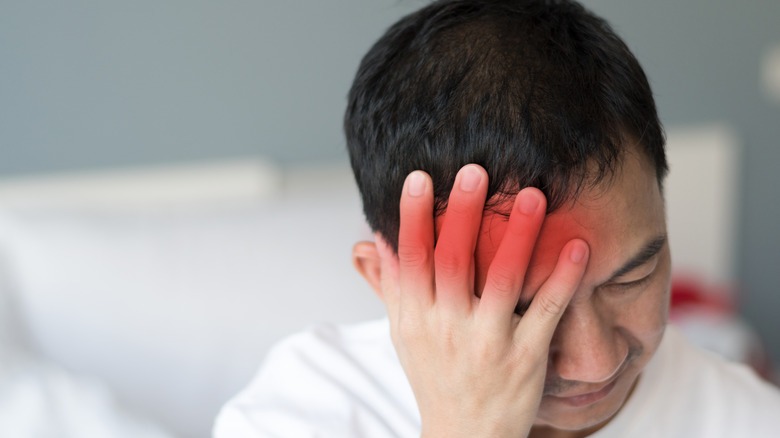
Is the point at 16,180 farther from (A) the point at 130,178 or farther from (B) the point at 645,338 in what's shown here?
(B) the point at 645,338

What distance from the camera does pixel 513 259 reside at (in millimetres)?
646

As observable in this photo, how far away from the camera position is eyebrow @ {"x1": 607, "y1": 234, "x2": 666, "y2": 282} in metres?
0.70

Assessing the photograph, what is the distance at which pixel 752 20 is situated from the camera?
266 centimetres

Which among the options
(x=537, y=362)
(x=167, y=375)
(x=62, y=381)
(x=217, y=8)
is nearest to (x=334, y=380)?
(x=537, y=362)

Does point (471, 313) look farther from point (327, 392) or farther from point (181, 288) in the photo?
point (181, 288)

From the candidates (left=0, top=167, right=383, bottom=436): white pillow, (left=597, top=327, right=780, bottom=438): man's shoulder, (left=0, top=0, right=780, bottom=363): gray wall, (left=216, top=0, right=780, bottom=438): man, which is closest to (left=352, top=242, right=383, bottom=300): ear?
(left=216, top=0, right=780, bottom=438): man

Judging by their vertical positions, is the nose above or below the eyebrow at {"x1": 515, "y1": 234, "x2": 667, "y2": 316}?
below

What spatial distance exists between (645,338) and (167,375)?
1.34 m

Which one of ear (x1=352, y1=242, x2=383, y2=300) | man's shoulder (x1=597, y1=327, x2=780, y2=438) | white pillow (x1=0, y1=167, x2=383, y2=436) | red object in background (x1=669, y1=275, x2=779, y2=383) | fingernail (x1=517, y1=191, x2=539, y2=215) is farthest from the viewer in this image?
red object in background (x1=669, y1=275, x2=779, y2=383)

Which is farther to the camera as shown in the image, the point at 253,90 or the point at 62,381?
the point at 253,90

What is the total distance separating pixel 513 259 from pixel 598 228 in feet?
0.34

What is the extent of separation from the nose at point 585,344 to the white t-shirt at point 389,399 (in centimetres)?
25

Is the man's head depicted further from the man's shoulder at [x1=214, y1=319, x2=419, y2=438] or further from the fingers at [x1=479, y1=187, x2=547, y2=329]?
the man's shoulder at [x1=214, y1=319, x2=419, y2=438]

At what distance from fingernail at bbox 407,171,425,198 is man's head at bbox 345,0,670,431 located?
0.14 feet
